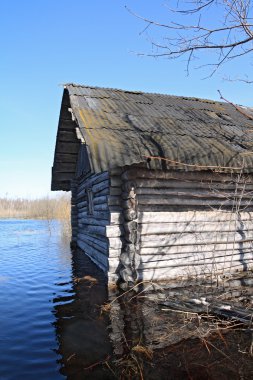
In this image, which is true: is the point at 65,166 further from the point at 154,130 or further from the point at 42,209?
the point at 42,209

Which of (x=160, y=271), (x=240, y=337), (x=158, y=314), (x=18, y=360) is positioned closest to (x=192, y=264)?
(x=160, y=271)

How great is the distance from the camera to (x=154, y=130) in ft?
26.4

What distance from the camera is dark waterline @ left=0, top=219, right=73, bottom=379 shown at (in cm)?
395

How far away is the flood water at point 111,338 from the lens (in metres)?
3.68

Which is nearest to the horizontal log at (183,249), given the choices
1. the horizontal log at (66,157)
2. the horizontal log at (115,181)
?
the horizontal log at (115,181)

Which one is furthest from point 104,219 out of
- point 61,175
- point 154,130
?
point 61,175

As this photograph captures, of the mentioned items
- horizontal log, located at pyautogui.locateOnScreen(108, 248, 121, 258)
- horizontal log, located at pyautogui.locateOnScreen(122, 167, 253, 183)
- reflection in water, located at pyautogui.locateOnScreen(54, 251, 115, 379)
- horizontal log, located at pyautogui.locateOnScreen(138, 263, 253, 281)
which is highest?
horizontal log, located at pyautogui.locateOnScreen(122, 167, 253, 183)

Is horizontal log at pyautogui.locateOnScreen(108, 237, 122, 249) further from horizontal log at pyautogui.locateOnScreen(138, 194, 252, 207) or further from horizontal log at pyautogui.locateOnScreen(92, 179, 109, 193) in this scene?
horizontal log at pyautogui.locateOnScreen(92, 179, 109, 193)

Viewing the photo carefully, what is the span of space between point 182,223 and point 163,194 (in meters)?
0.81

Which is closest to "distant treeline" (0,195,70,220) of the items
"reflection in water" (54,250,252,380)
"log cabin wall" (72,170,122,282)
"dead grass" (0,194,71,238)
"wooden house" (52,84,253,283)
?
"dead grass" (0,194,71,238)

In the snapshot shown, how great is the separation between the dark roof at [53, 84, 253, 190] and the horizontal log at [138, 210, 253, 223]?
110 cm

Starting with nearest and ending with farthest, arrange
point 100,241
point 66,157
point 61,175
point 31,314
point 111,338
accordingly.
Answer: point 111,338 < point 31,314 < point 100,241 < point 66,157 < point 61,175

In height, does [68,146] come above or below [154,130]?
above

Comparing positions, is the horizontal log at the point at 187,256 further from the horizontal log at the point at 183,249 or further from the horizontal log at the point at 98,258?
the horizontal log at the point at 98,258
